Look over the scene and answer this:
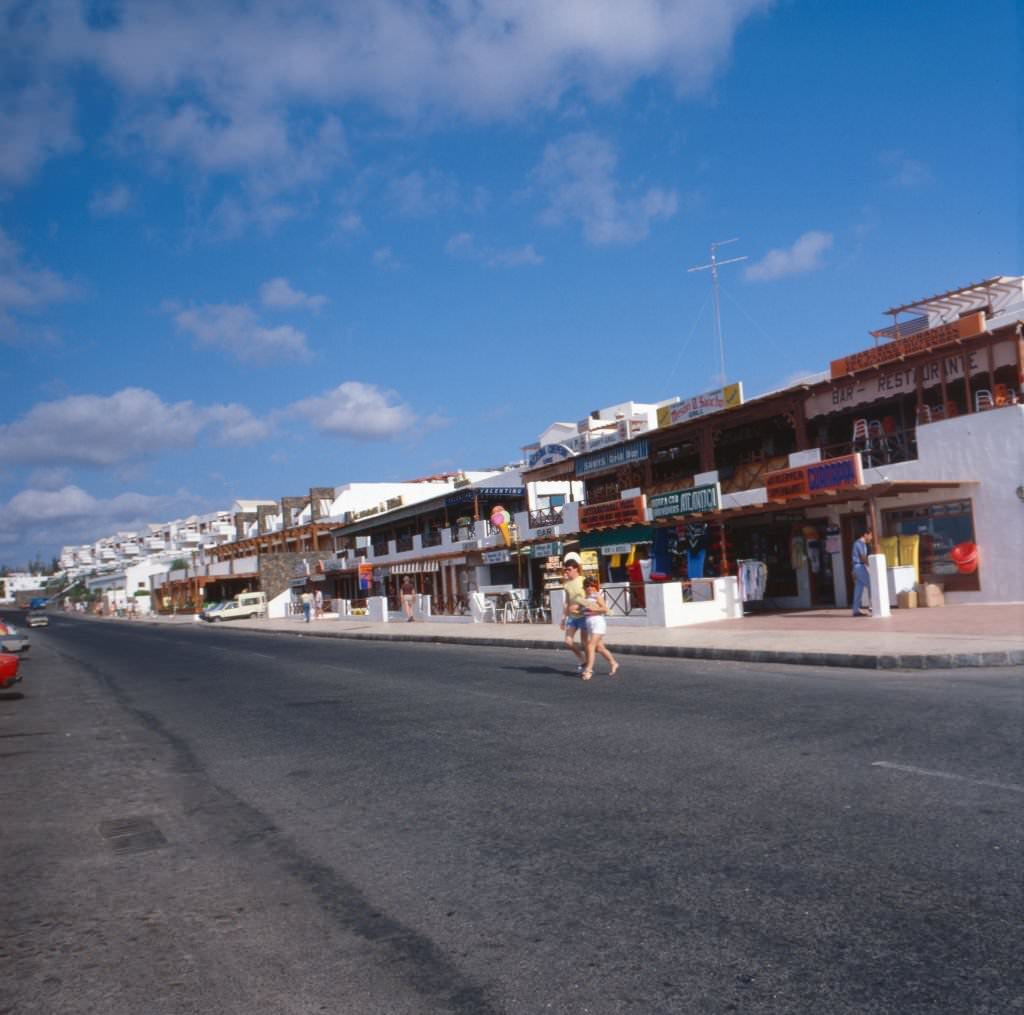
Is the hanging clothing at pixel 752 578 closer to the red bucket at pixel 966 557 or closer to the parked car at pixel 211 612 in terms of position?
the red bucket at pixel 966 557

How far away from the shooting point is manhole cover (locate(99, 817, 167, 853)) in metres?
6.15

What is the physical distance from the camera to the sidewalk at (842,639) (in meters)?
13.0

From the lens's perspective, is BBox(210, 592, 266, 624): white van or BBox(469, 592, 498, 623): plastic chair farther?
BBox(210, 592, 266, 624): white van

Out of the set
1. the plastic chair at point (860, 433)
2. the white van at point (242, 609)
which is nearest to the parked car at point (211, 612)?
the white van at point (242, 609)

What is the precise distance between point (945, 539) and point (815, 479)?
3292 millimetres

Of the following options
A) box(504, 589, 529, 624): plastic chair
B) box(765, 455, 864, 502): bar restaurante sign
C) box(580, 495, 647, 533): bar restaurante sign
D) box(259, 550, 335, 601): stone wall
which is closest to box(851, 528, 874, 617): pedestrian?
box(765, 455, 864, 502): bar restaurante sign

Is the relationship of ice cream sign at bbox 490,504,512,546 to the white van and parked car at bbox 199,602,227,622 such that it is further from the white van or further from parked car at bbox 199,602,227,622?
parked car at bbox 199,602,227,622

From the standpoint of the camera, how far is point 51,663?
28672 millimetres

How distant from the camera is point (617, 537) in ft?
101

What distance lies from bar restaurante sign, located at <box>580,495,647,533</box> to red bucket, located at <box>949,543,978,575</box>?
894 centimetres

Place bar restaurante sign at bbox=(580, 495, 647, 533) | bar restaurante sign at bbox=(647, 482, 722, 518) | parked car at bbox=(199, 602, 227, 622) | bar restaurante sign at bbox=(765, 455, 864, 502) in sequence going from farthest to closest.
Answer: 1. parked car at bbox=(199, 602, 227, 622)
2. bar restaurante sign at bbox=(580, 495, 647, 533)
3. bar restaurante sign at bbox=(647, 482, 722, 518)
4. bar restaurante sign at bbox=(765, 455, 864, 502)

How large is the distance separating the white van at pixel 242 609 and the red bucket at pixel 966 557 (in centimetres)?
5417

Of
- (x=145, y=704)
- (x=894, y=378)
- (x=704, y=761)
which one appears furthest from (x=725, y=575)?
(x=704, y=761)

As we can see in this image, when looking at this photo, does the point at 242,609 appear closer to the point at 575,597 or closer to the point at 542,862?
the point at 575,597
